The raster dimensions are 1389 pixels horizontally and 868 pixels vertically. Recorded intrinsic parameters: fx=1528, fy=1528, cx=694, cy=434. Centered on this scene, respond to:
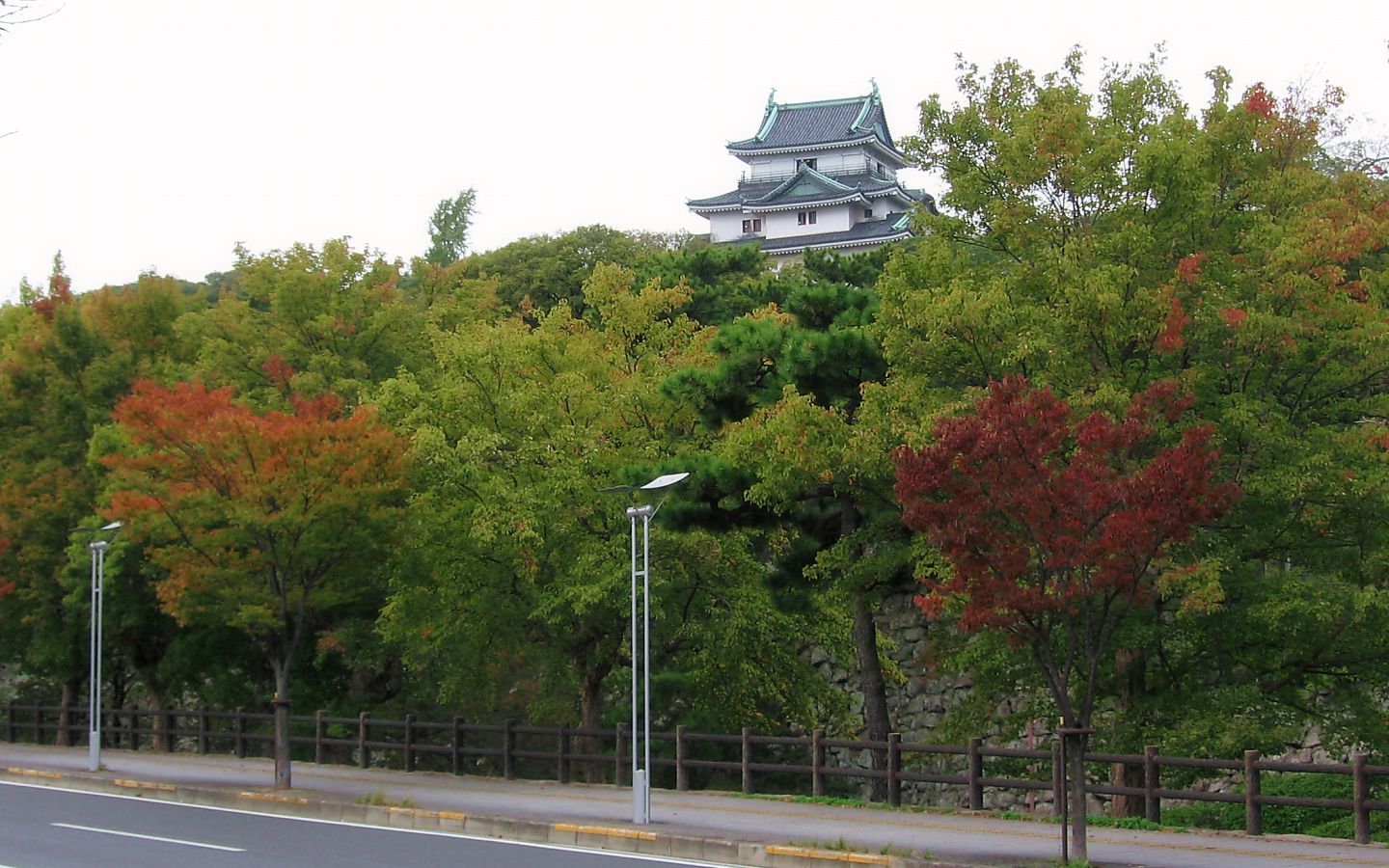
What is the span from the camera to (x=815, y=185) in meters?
77.9

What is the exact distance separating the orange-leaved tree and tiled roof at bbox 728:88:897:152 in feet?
194

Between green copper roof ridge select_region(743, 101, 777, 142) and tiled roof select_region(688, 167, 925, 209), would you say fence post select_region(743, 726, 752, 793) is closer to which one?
tiled roof select_region(688, 167, 925, 209)

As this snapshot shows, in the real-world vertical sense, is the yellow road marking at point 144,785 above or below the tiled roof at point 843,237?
below

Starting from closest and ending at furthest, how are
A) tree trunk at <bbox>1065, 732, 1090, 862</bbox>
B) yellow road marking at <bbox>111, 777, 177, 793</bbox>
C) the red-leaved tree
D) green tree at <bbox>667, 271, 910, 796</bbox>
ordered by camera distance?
the red-leaved tree, tree trunk at <bbox>1065, 732, 1090, 862</bbox>, green tree at <bbox>667, 271, 910, 796</bbox>, yellow road marking at <bbox>111, 777, 177, 793</bbox>

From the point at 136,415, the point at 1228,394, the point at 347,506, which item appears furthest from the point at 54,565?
the point at 1228,394

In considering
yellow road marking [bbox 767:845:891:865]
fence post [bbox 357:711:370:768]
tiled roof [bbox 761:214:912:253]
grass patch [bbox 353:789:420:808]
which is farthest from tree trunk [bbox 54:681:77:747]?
tiled roof [bbox 761:214:912:253]

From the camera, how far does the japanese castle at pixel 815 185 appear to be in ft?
247

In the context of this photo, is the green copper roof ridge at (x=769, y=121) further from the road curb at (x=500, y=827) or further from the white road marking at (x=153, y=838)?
the white road marking at (x=153, y=838)

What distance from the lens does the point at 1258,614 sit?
2022cm

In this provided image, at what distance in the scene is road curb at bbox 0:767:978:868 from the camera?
50.2 feet

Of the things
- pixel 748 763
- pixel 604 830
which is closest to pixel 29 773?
pixel 748 763

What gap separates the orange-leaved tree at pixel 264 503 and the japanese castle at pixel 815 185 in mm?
47897

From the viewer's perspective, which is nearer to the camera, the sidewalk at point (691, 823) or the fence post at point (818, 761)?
the sidewalk at point (691, 823)

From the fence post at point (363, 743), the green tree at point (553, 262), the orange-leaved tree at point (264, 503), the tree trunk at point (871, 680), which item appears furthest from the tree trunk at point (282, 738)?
the green tree at point (553, 262)
